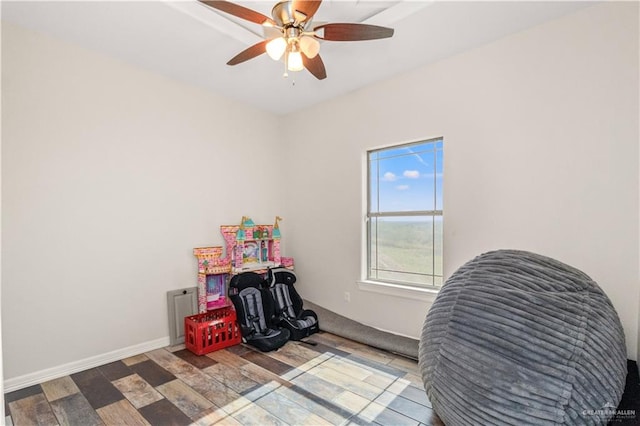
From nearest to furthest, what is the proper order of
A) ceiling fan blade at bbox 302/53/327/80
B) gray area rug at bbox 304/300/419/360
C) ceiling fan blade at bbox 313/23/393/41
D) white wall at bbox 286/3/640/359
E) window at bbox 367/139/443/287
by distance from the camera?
1. ceiling fan blade at bbox 313/23/393/41
2. white wall at bbox 286/3/640/359
3. ceiling fan blade at bbox 302/53/327/80
4. gray area rug at bbox 304/300/419/360
5. window at bbox 367/139/443/287

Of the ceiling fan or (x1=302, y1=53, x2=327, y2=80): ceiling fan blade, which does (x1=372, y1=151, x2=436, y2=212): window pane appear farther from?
the ceiling fan

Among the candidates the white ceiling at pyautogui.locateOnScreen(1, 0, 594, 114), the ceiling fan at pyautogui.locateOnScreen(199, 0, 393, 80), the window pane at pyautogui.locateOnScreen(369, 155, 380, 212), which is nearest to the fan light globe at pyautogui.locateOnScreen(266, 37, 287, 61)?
the ceiling fan at pyautogui.locateOnScreen(199, 0, 393, 80)

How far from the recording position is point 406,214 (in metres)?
3.48

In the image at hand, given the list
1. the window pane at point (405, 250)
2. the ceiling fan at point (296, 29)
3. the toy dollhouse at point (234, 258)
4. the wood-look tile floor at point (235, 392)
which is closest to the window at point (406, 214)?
the window pane at point (405, 250)

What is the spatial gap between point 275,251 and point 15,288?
2450 mm

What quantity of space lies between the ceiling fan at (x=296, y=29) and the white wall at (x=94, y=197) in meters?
1.78

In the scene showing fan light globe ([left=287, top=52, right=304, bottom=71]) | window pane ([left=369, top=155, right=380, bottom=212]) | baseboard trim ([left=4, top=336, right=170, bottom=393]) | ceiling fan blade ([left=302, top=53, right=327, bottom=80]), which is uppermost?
ceiling fan blade ([left=302, top=53, right=327, bottom=80])

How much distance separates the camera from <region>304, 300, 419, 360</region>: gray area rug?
313 centimetres

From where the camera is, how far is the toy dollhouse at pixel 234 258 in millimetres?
3594

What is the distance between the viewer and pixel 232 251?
12.6 ft

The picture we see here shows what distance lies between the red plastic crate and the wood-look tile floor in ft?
0.38

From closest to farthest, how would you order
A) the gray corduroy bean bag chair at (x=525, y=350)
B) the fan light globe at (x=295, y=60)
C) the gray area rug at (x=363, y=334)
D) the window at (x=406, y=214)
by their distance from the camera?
the gray corduroy bean bag chair at (x=525, y=350) → the fan light globe at (x=295, y=60) → the gray area rug at (x=363, y=334) → the window at (x=406, y=214)

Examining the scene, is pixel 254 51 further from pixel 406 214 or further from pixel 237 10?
pixel 406 214

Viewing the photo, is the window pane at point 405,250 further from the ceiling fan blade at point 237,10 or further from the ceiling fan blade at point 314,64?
the ceiling fan blade at point 237,10
